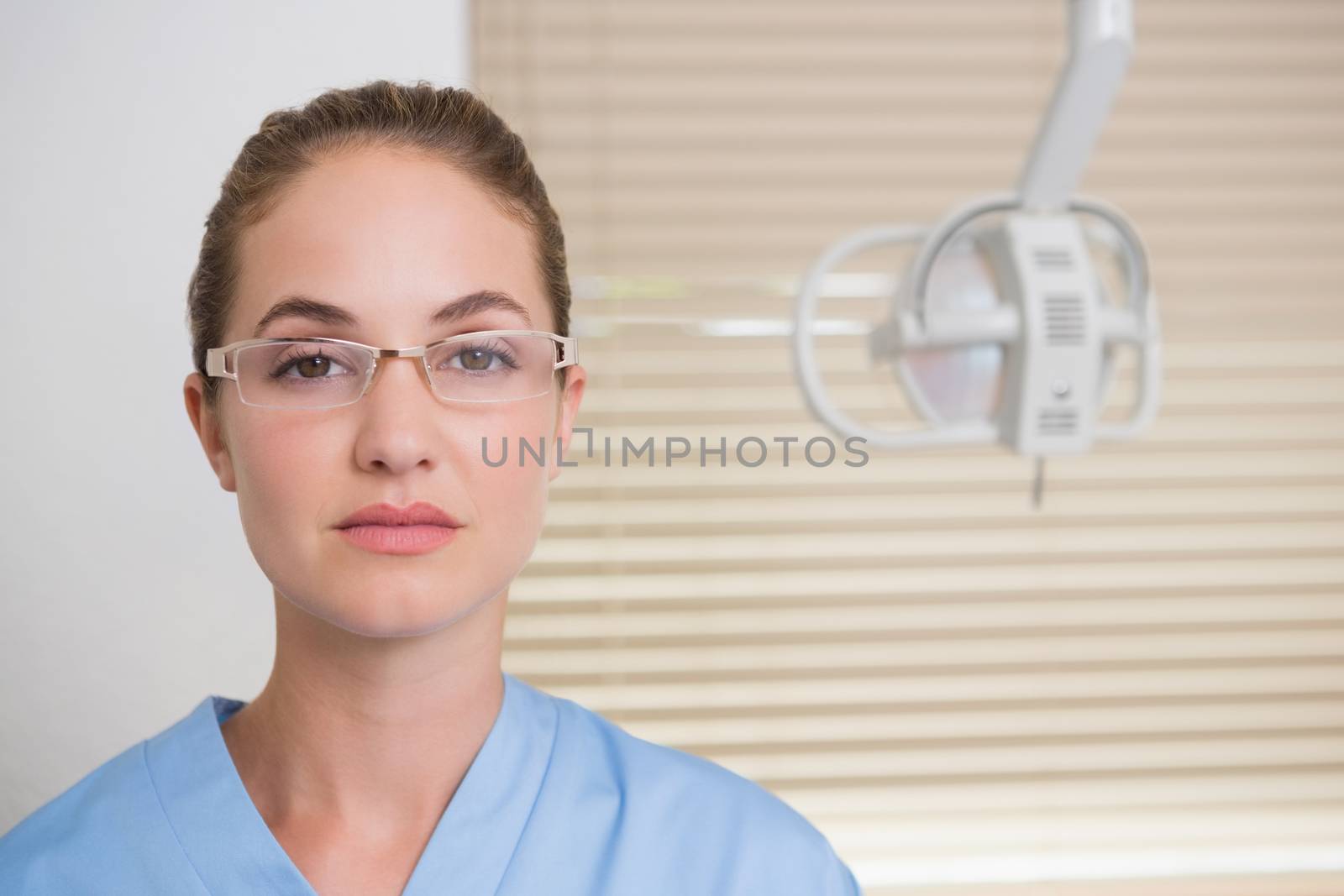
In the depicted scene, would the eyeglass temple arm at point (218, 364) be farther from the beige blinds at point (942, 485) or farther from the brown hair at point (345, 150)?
the beige blinds at point (942, 485)

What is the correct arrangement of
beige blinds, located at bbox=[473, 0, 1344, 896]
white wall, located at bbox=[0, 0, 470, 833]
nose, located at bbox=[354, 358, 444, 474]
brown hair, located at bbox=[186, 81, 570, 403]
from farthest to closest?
beige blinds, located at bbox=[473, 0, 1344, 896] → white wall, located at bbox=[0, 0, 470, 833] → brown hair, located at bbox=[186, 81, 570, 403] → nose, located at bbox=[354, 358, 444, 474]

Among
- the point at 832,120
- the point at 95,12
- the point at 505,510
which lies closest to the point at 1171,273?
the point at 832,120

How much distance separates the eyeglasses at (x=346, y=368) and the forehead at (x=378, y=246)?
0.05 feet

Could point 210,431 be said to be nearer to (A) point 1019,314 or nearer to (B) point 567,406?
(B) point 567,406

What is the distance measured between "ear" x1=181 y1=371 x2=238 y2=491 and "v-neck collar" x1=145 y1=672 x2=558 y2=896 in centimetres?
22

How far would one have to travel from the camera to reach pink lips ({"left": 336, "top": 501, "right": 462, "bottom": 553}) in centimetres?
75

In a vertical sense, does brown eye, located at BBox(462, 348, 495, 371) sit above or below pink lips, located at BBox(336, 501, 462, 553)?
above

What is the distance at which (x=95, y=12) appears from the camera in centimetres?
123

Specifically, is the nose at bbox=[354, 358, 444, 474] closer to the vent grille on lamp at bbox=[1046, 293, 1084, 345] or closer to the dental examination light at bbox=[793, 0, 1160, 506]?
the dental examination light at bbox=[793, 0, 1160, 506]

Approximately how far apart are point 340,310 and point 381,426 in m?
0.10

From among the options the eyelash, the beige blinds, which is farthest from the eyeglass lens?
the beige blinds

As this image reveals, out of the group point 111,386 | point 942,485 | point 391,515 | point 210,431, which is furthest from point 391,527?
point 942,485

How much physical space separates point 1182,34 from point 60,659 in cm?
190

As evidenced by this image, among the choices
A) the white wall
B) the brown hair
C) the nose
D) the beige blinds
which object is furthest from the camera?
the beige blinds
